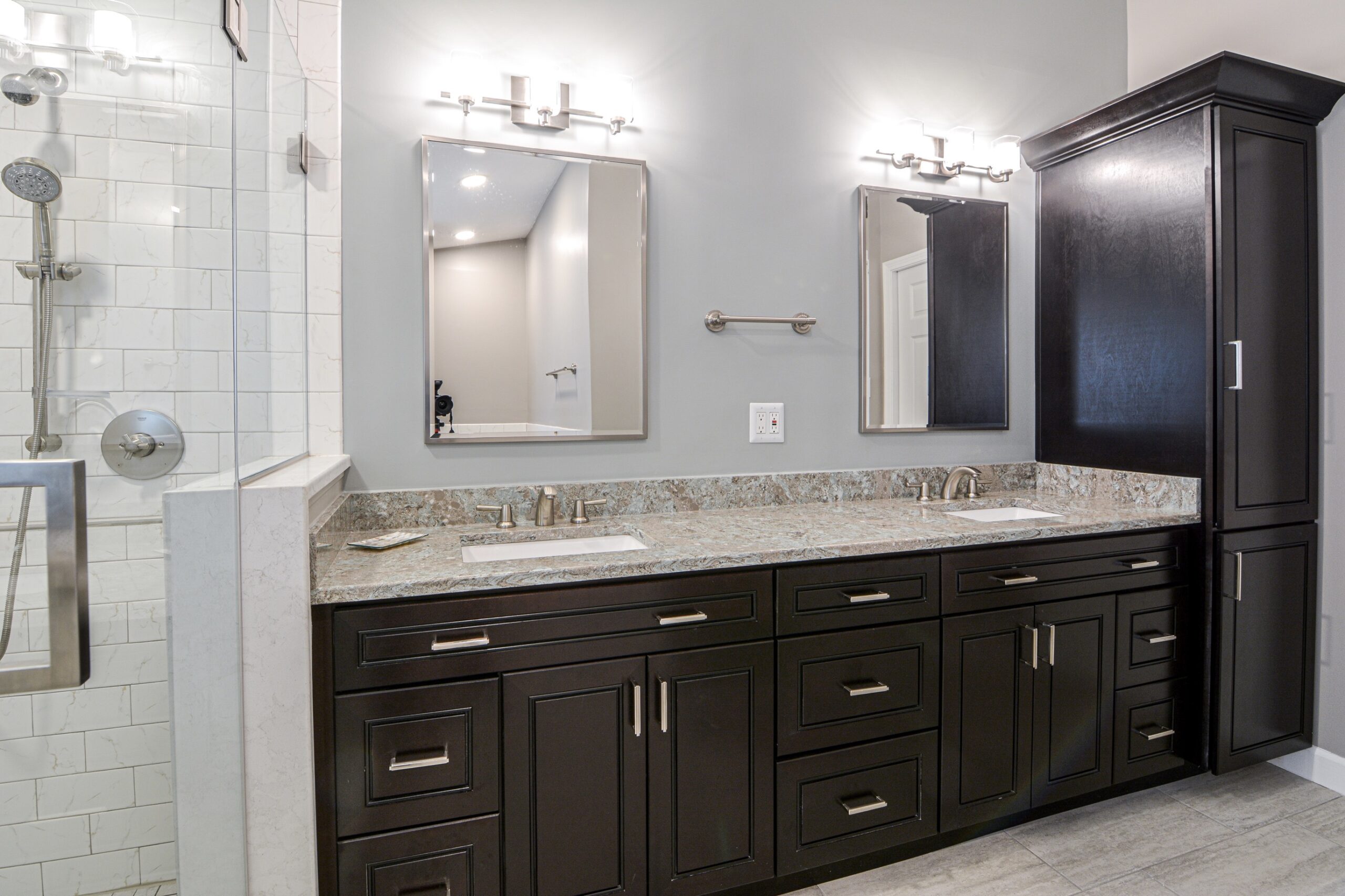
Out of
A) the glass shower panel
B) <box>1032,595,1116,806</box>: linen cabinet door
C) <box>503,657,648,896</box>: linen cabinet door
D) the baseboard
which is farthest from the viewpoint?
the baseboard

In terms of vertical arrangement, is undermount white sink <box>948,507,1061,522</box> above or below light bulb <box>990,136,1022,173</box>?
below

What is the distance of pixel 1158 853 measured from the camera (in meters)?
1.86

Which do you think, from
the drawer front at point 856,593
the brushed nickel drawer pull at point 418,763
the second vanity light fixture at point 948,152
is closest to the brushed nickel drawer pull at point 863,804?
the drawer front at point 856,593

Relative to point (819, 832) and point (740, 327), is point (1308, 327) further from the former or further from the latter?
point (819, 832)

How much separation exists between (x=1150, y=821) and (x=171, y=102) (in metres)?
2.82

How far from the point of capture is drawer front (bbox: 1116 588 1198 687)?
2.01 metres

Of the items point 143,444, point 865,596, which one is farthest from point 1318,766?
point 143,444

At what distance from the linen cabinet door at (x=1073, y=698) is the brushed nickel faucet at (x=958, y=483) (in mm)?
566

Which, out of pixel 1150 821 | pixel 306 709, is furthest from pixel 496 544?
pixel 1150 821

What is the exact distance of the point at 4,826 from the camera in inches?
34.4

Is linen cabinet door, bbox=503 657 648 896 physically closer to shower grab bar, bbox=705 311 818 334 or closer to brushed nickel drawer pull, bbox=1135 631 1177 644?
shower grab bar, bbox=705 311 818 334

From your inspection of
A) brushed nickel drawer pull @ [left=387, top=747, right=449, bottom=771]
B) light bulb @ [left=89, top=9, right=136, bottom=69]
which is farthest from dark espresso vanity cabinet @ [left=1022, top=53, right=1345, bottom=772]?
light bulb @ [left=89, top=9, right=136, bottom=69]

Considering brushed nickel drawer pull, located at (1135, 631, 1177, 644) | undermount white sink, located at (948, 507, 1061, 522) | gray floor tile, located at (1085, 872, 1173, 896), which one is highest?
undermount white sink, located at (948, 507, 1061, 522)

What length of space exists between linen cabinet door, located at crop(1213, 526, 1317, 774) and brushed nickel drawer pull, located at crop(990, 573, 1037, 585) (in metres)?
0.69
